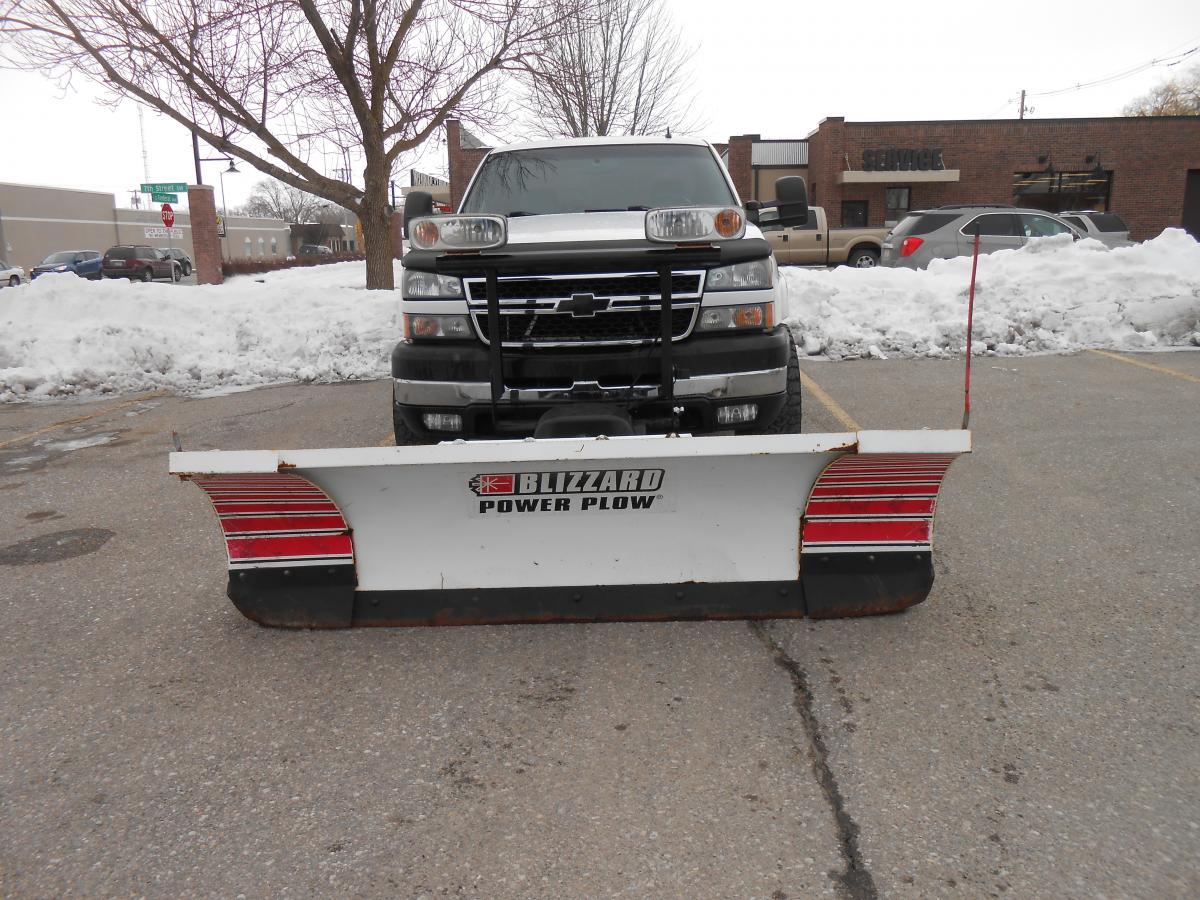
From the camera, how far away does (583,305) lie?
393 cm

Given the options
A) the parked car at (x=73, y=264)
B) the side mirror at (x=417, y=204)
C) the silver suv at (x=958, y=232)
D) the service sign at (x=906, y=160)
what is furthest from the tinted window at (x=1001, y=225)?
the parked car at (x=73, y=264)

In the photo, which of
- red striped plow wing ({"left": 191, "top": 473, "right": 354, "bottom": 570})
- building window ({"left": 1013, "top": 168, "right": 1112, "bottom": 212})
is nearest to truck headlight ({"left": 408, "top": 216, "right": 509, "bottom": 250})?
red striped plow wing ({"left": 191, "top": 473, "right": 354, "bottom": 570})

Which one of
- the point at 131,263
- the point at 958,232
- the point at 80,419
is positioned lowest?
the point at 80,419

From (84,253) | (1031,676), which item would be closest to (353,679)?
(1031,676)

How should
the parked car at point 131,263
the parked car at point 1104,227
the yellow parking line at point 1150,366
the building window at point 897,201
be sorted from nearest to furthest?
the yellow parking line at point 1150,366 < the parked car at point 1104,227 < the building window at point 897,201 < the parked car at point 131,263

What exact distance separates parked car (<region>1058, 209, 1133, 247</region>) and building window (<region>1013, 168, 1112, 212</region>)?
14.1 metres

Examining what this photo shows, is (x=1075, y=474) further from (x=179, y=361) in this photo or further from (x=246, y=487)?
(x=179, y=361)

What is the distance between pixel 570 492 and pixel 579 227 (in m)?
1.53

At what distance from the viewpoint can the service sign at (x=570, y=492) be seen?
333 centimetres

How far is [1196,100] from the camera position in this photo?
66688mm

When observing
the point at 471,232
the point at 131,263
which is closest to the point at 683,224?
the point at 471,232

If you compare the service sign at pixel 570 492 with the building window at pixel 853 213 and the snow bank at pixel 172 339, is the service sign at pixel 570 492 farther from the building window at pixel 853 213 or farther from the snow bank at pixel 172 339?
the building window at pixel 853 213

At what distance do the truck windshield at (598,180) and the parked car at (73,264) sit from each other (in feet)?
123

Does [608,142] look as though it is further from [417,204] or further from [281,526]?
[281,526]
